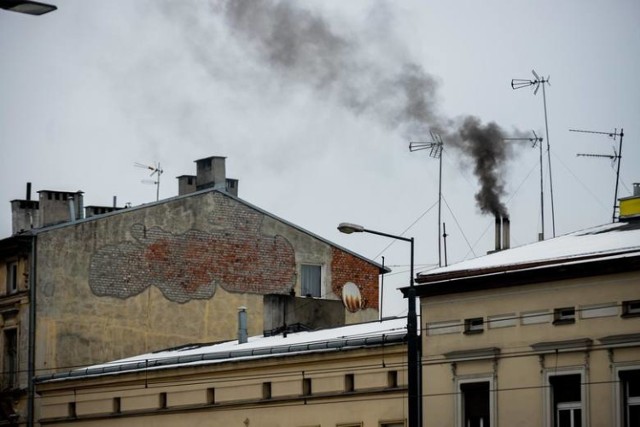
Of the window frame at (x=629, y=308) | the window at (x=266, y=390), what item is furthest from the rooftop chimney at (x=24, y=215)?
the window frame at (x=629, y=308)

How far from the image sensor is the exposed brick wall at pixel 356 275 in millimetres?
64938

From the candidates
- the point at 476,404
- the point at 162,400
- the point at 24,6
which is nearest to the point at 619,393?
the point at 476,404

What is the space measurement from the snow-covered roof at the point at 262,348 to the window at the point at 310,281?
23.6 ft

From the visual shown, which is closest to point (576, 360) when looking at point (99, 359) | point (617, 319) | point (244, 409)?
point (617, 319)

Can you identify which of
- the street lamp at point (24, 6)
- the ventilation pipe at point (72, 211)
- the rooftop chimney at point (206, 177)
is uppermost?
the rooftop chimney at point (206, 177)

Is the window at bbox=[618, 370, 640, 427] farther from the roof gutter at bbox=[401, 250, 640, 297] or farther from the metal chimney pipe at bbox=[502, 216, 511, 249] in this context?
the metal chimney pipe at bbox=[502, 216, 511, 249]

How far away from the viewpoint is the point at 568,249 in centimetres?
4228

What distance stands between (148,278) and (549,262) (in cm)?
2204

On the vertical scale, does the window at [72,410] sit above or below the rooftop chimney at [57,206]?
below

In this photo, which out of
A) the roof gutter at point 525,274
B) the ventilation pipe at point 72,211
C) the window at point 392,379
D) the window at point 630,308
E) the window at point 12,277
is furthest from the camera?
the ventilation pipe at point 72,211

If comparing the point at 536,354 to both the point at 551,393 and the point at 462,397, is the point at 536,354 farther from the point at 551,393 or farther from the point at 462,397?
the point at 462,397

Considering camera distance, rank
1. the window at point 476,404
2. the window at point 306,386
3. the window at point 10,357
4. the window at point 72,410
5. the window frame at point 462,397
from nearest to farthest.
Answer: the window frame at point 462,397
the window at point 476,404
the window at point 306,386
the window at point 72,410
the window at point 10,357

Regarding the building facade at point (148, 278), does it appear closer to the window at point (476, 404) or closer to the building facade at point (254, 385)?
the building facade at point (254, 385)

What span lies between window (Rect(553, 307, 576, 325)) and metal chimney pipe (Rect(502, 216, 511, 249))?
794 cm
